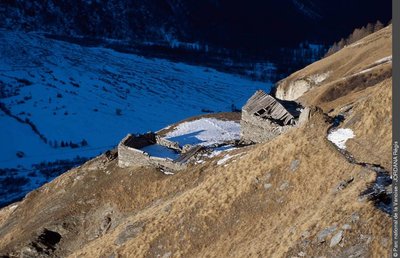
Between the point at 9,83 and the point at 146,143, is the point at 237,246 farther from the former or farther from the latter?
the point at 9,83

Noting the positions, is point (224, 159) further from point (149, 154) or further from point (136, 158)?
point (136, 158)

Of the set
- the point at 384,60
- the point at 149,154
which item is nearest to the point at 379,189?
the point at 149,154

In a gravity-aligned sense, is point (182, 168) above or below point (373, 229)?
below

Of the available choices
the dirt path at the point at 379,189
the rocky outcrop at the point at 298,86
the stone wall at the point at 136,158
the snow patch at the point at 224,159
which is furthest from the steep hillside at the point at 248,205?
the rocky outcrop at the point at 298,86

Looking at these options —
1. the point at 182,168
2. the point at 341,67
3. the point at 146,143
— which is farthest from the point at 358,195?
the point at 341,67

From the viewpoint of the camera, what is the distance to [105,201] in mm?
42281

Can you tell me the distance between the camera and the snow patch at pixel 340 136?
104 feet

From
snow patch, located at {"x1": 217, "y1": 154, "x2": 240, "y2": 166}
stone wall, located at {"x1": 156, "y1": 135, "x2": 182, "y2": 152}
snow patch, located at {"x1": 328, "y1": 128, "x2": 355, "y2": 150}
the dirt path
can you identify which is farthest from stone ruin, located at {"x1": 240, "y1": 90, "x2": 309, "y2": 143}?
the dirt path

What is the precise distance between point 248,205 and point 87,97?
12858 centimetres

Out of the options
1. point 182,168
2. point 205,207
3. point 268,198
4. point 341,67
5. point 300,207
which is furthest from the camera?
point 341,67

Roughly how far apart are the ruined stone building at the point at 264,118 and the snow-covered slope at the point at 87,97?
76409 mm

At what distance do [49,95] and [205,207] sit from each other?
13025cm

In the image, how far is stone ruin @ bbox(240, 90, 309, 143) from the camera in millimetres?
45094

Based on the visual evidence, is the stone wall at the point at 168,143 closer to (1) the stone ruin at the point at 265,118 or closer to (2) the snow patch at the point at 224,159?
(1) the stone ruin at the point at 265,118
